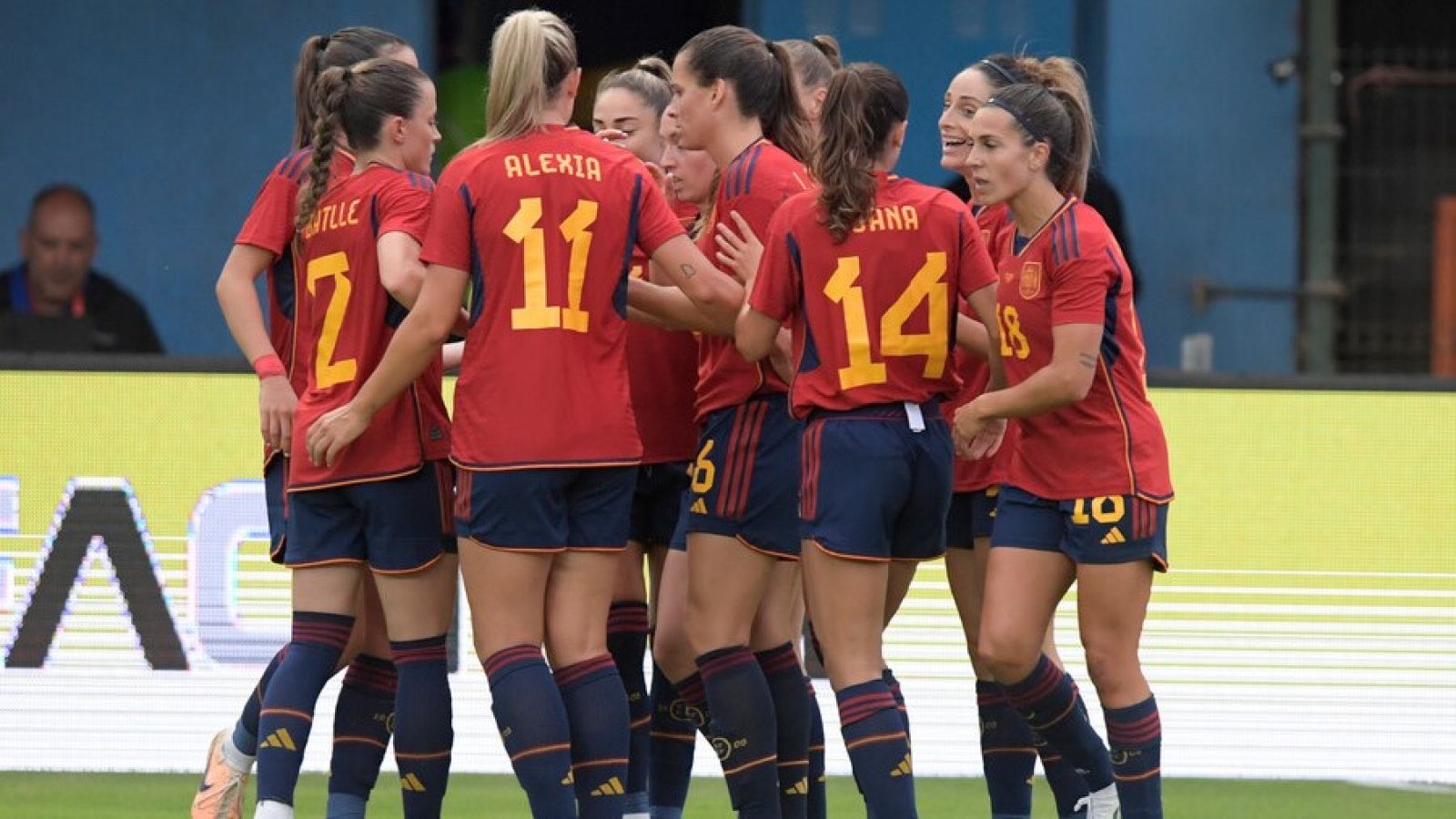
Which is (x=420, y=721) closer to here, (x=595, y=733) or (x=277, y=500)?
(x=595, y=733)

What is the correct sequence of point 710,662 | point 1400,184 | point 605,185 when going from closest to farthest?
1. point 605,185
2. point 710,662
3. point 1400,184

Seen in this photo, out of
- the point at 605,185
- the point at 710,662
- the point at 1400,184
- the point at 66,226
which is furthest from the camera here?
the point at 1400,184

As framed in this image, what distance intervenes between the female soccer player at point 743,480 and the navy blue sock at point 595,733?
0.35m

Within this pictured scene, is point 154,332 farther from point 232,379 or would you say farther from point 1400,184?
point 1400,184

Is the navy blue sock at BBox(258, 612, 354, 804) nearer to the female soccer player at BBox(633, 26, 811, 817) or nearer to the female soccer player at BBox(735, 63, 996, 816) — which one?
the female soccer player at BBox(633, 26, 811, 817)

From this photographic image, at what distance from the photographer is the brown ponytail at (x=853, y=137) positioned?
4789 millimetres

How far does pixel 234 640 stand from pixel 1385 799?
3555 millimetres

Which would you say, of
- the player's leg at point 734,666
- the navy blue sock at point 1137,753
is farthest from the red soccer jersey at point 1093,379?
the player's leg at point 734,666

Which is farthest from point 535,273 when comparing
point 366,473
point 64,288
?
→ point 64,288

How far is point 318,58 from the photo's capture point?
5117mm

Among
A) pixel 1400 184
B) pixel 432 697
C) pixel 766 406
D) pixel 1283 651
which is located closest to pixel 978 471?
pixel 766 406

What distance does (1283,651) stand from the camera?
278 inches

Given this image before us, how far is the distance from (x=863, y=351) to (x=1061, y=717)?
99 centimetres

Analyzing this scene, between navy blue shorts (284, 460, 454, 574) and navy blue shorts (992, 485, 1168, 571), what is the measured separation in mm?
1263
